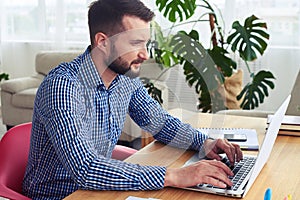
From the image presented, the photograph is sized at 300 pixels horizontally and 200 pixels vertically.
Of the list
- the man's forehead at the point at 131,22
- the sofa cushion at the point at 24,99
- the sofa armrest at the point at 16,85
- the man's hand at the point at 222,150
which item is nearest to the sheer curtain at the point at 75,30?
the sofa armrest at the point at 16,85

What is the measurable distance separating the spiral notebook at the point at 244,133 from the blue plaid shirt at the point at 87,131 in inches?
4.4

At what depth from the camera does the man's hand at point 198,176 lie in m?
1.58

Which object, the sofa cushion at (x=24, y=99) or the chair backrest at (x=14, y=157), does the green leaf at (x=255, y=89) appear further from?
the chair backrest at (x=14, y=157)

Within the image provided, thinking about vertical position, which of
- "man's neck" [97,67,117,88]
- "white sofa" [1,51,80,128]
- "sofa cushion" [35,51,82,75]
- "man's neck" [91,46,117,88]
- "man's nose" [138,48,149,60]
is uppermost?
"man's nose" [138,48,149,60]

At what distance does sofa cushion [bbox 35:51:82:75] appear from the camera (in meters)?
5.32

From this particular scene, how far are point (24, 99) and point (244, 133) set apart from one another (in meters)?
3.13

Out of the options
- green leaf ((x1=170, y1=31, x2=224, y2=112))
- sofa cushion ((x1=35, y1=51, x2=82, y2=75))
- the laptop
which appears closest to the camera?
the laptop

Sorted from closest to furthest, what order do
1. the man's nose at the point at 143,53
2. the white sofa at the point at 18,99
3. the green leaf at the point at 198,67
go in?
the man's nose at the point at 143,53
the green leaf at the point at 198,67
the white sofa at the point at 18,99

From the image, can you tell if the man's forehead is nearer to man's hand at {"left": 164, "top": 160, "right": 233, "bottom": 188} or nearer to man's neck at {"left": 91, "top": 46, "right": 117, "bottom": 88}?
man's neck at {"left": 91, "top": 46, "right": 117, "bottom": 88}

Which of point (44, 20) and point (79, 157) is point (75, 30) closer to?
point (44, 20)

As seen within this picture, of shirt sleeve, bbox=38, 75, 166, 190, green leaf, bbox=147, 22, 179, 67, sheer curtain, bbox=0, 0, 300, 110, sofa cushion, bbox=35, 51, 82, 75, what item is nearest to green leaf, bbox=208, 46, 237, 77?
green leaf, bbox=147, 22, 179, 67

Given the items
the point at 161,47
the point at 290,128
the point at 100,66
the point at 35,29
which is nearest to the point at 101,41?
the point at 100,66

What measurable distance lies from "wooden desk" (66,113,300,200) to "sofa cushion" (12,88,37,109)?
2746 mm

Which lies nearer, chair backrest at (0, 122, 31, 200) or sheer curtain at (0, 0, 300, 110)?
chair backrest at (0, 122, 31, 200)
